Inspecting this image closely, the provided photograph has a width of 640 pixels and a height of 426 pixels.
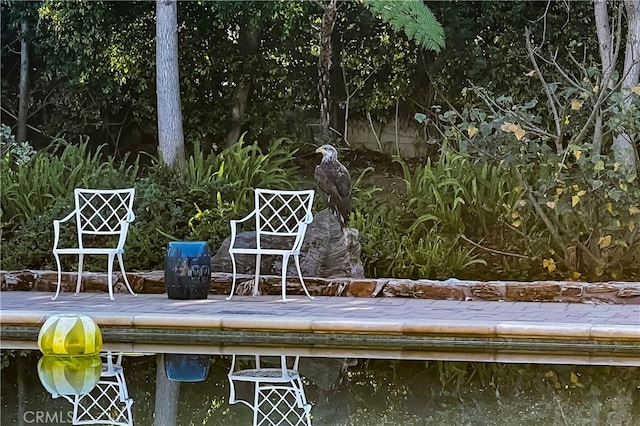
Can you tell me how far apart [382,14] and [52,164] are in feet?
10.4

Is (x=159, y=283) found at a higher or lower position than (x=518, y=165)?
lower

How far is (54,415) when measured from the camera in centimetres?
349

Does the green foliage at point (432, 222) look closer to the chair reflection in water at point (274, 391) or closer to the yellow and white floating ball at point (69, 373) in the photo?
the chair reflection in water at point (274, 391)

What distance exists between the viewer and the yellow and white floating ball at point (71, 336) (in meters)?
4.74

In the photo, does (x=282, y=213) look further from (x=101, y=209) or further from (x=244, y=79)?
(x=244, y=79)

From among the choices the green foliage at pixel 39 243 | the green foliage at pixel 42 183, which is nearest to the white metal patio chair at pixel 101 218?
the green foliage at pixel 39 243

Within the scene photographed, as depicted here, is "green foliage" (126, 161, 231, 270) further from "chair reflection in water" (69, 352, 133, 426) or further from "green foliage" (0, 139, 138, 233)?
"chair reflection in water" (69, 352, 133, 426)

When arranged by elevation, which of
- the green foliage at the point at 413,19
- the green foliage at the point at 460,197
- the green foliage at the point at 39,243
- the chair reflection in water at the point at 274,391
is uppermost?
the green foliage at the point at 413,19

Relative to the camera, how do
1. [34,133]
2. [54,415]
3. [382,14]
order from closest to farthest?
1. [54,415]
2. [382,14]
3. [34,133]

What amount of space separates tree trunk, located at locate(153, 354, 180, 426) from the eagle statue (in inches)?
112

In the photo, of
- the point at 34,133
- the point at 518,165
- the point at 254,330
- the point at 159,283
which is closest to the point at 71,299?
the point at 159,283

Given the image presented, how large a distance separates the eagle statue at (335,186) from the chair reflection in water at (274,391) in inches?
93.9

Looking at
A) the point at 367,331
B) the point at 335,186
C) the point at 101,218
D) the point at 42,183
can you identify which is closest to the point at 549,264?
the point at 335,186

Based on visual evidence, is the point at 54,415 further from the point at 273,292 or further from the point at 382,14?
the point at 382,14
